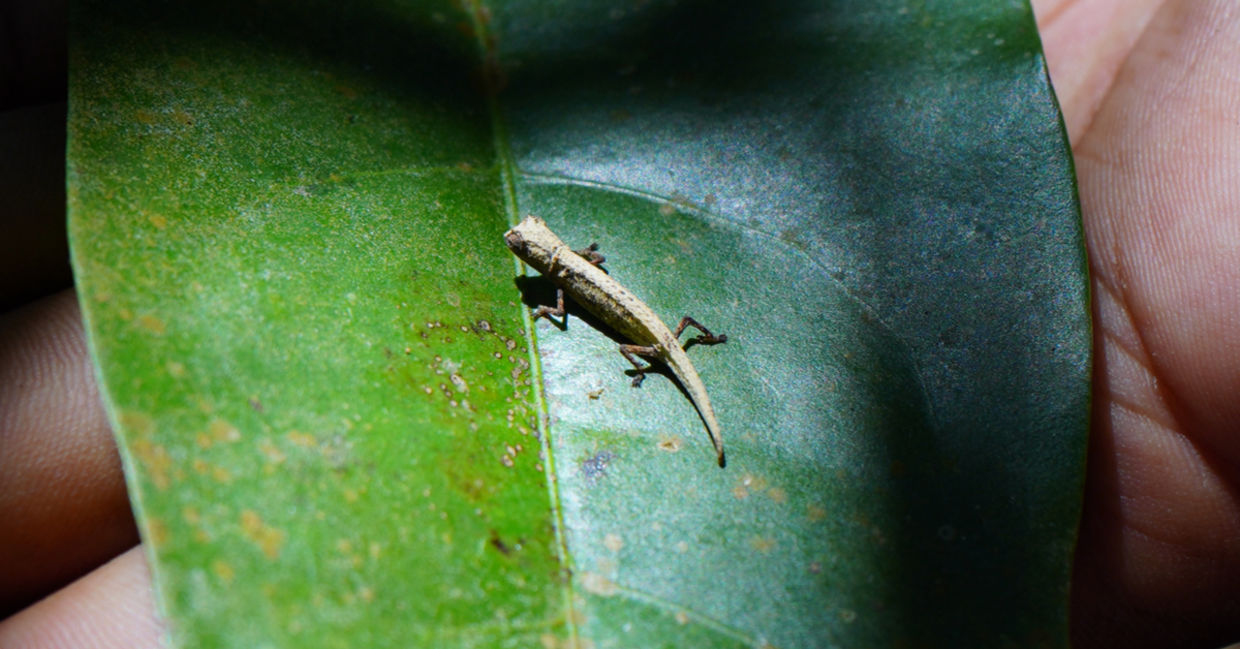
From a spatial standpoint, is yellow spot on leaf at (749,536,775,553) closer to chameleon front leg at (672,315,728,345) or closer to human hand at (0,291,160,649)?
chameleon front leg at (672,315,728,345)

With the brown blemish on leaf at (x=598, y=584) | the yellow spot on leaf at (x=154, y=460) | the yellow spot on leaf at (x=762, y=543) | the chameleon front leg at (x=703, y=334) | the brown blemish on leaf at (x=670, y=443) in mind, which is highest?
the yellow spot on leaf at (x=154, y=460)

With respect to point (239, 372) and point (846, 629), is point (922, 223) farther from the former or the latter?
point (239, 372)

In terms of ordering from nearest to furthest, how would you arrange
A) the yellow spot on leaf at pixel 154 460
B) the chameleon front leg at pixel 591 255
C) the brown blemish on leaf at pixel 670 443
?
the yellow spot on leaf at pixel 154 460 → the brown blemish on leaf at pixel 670 443 → the chameleon front leg at pixel 591 255

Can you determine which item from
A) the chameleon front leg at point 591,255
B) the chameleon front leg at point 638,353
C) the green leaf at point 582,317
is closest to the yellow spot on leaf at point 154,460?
the green leaf at point 582,317

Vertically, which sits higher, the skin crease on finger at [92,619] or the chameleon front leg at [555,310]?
the chameleon front leg at [555,310]

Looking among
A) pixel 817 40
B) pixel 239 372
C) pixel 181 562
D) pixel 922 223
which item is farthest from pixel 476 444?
pixel 817 40

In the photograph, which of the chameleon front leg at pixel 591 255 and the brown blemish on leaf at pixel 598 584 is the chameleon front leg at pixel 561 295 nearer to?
the chameleon front leg at pixel 591 255
